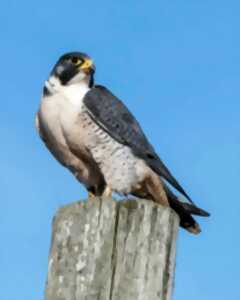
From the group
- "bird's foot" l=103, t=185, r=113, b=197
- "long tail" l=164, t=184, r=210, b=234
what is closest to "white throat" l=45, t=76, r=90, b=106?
"bird's foot" l=103, t=185, r=113, b=197

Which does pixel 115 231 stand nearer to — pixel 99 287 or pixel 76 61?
pixel 99 287

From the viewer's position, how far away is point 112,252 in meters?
3.76

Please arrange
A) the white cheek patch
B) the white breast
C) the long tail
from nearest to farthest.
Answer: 1. the long tail
2. the white breast
3. the white cheek patch

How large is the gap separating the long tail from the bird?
0.04 ft

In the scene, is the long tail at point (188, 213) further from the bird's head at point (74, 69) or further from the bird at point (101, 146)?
the bird's head at point (74, 69)

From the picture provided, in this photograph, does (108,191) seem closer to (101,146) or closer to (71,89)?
(101,146)

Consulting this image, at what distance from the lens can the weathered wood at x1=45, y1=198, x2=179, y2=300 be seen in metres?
3.67

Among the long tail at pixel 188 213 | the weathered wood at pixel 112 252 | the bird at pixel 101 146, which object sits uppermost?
the bird at pixel 101 146

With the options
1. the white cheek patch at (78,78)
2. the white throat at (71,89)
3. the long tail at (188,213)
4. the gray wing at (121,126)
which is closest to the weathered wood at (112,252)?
the long tail at (188,213)

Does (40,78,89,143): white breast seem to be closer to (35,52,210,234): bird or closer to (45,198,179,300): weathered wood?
(35,52,210,234): bird

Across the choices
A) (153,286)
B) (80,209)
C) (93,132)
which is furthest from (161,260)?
(93,132)

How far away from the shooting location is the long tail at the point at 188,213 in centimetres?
653

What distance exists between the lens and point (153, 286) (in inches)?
145

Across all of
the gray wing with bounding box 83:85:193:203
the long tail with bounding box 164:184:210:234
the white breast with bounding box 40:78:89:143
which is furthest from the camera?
the gray wing with bounding box 83:85:193:203
